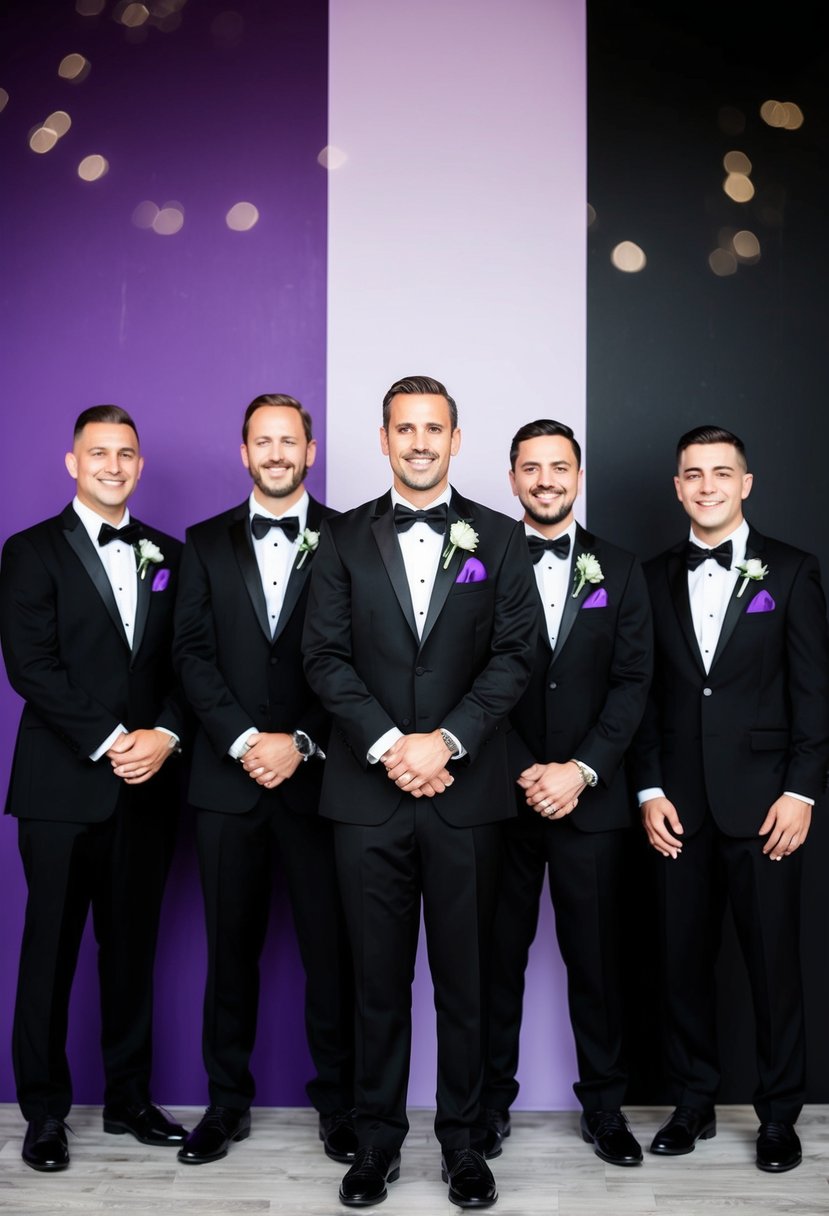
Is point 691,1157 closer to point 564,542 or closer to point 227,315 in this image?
point 564,542

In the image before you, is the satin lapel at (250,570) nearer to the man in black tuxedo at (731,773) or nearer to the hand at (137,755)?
the hand at (137,755)

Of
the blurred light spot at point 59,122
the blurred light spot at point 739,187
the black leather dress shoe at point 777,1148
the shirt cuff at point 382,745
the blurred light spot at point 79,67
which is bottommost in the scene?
the black leather dress shoe at point 777,1148

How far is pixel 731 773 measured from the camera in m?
3.50

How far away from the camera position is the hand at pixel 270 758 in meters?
3.42

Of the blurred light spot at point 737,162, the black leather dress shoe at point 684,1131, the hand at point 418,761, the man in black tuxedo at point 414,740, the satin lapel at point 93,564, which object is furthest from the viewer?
the blurred light spot at point 737,162

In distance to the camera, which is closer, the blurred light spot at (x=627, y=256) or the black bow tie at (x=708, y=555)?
the black bow tie at (x=708, y=555)

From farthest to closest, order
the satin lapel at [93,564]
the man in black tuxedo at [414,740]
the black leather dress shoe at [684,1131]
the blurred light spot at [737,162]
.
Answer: the blurred light spot at [737,162]
the satin lapel at [93,564]
the black leather dress shoe at [684,1131]
the man in black tuxedo at [414,740]

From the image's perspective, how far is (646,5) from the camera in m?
4.16

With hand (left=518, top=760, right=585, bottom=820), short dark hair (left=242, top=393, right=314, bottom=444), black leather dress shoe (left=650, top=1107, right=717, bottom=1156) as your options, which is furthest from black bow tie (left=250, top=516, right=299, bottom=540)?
black leather dress shoe (left=650, top=1107, right=717, bottom=1156)

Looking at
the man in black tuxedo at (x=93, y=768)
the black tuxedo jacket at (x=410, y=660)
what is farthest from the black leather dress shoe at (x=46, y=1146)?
the black tuxedo jacket at (x=410, y=660)

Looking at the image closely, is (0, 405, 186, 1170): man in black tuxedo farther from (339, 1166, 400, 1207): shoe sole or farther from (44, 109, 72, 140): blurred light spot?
(44, 109, 72, 140): blurred light spot

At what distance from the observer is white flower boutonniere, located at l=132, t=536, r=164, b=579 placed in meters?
3.66

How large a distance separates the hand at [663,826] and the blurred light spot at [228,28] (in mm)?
2941

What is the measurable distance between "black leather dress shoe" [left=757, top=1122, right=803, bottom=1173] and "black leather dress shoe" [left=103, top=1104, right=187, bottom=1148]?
168 cm
